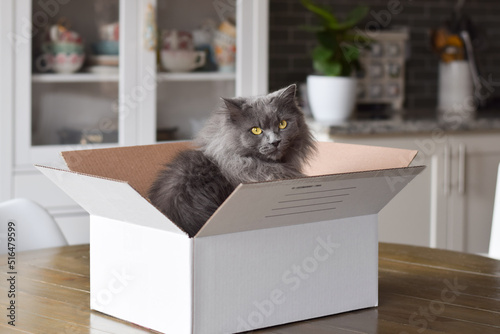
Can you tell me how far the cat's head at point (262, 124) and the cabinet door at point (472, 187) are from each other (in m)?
1.95

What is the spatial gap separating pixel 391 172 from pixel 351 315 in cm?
24

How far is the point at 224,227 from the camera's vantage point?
3.03ft

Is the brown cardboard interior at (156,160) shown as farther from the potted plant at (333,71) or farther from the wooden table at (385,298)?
the potted plant at (333,71)

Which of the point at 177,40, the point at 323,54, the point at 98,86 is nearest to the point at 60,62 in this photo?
the point at 98,86

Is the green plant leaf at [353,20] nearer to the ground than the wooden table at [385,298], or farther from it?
farther from it

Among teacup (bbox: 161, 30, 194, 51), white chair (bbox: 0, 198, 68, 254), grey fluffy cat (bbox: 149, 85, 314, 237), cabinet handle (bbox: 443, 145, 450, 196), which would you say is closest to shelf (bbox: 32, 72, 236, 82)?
teacup (bbox: 161, 30, 194, 51)

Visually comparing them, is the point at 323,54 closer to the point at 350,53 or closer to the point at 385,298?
the point at 350,53

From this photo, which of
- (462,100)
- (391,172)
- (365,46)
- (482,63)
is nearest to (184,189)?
(391,172)

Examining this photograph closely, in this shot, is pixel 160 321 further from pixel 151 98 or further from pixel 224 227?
pixel 151 98

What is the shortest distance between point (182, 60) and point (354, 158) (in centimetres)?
181

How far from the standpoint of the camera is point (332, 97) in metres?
2.98

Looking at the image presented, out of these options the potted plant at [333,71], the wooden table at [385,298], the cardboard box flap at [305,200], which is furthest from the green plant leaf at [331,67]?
the cardboard box flap at [305,200]

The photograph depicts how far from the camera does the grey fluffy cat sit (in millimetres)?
1037

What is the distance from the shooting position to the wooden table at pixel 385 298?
103 centimetres
